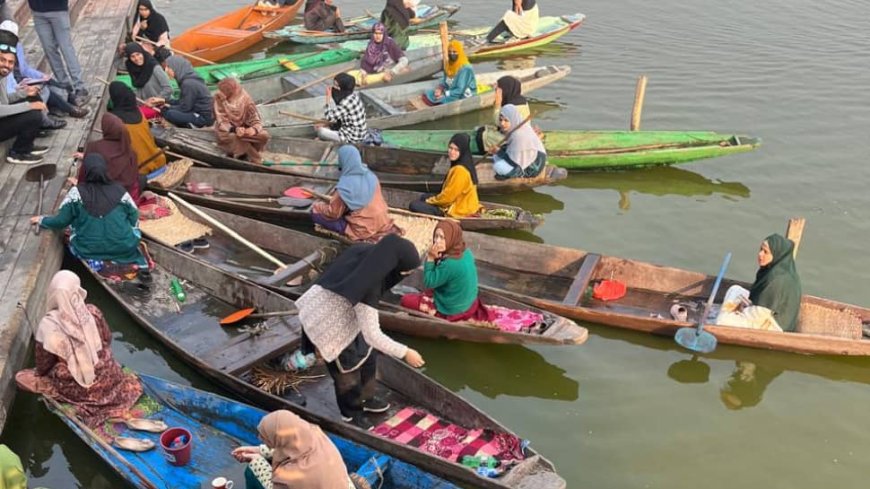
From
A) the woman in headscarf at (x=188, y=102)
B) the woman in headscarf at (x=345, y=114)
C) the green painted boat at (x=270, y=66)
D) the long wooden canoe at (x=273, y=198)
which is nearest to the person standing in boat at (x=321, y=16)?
the green painted boat at (x=270, y=66)

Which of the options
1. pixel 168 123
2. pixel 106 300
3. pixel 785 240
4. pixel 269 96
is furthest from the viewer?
pixel 269 96

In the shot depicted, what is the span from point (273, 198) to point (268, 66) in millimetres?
4945

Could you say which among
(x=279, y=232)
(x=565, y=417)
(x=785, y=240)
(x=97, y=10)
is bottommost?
(x=565, y=417)

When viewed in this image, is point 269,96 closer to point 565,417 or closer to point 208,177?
point 208,177

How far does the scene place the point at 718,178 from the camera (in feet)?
35.6

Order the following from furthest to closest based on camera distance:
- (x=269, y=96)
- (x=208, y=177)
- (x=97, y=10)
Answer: (x=97, y=10) → (x=269, y=96) → (x=208, y=177)

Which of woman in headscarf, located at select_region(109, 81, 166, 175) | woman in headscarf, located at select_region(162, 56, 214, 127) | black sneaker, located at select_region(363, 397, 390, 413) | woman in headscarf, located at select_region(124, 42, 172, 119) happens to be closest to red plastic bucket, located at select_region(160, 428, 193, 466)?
black sneaker, located at select_region(363, 397, 390, 413)

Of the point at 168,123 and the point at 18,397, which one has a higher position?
the point at 168,123

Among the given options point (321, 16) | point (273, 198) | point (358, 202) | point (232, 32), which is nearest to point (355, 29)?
point (321, 16)

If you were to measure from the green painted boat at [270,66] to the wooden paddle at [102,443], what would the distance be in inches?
324

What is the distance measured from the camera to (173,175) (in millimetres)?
9438

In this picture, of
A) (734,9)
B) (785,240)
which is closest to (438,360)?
(785,240)

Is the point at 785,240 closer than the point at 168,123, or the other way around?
the point at 785,240

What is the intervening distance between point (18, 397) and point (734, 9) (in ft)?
Result: 56.1
